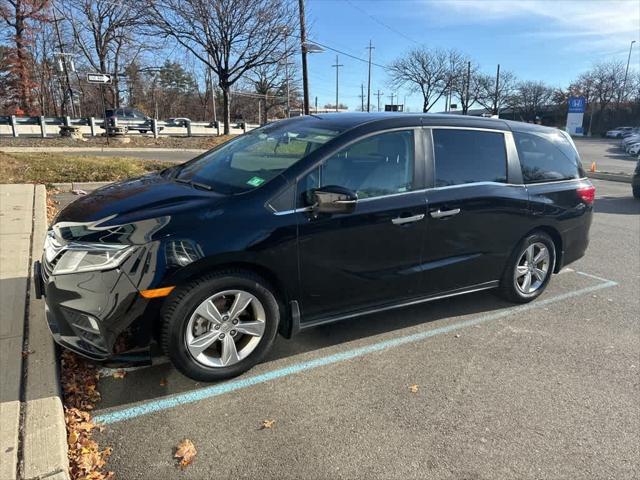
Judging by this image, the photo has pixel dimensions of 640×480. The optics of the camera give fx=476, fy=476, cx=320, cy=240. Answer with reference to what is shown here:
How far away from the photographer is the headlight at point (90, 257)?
2736mm

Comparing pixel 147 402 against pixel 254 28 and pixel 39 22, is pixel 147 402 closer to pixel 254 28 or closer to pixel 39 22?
pixel 254 28

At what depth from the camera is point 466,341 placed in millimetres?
3859

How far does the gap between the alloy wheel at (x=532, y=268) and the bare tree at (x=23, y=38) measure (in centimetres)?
4047

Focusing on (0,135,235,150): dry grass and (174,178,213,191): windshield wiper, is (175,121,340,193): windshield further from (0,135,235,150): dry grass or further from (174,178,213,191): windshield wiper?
A: (0,135,235,150): dry grass

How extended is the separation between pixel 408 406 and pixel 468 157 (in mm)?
2186

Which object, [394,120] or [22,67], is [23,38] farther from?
[394,120]

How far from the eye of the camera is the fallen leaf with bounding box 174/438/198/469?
2422 mm

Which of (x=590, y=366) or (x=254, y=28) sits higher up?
(x=254, y=28)

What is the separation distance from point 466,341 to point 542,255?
145 centimetres

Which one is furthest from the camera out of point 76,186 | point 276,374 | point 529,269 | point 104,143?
point 104,143

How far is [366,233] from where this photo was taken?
11.2 feet

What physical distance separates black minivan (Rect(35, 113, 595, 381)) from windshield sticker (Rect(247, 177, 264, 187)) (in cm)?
2

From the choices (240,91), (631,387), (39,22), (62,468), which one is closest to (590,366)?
(631,387)

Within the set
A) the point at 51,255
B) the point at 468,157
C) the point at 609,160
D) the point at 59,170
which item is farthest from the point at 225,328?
the point at 609,160
